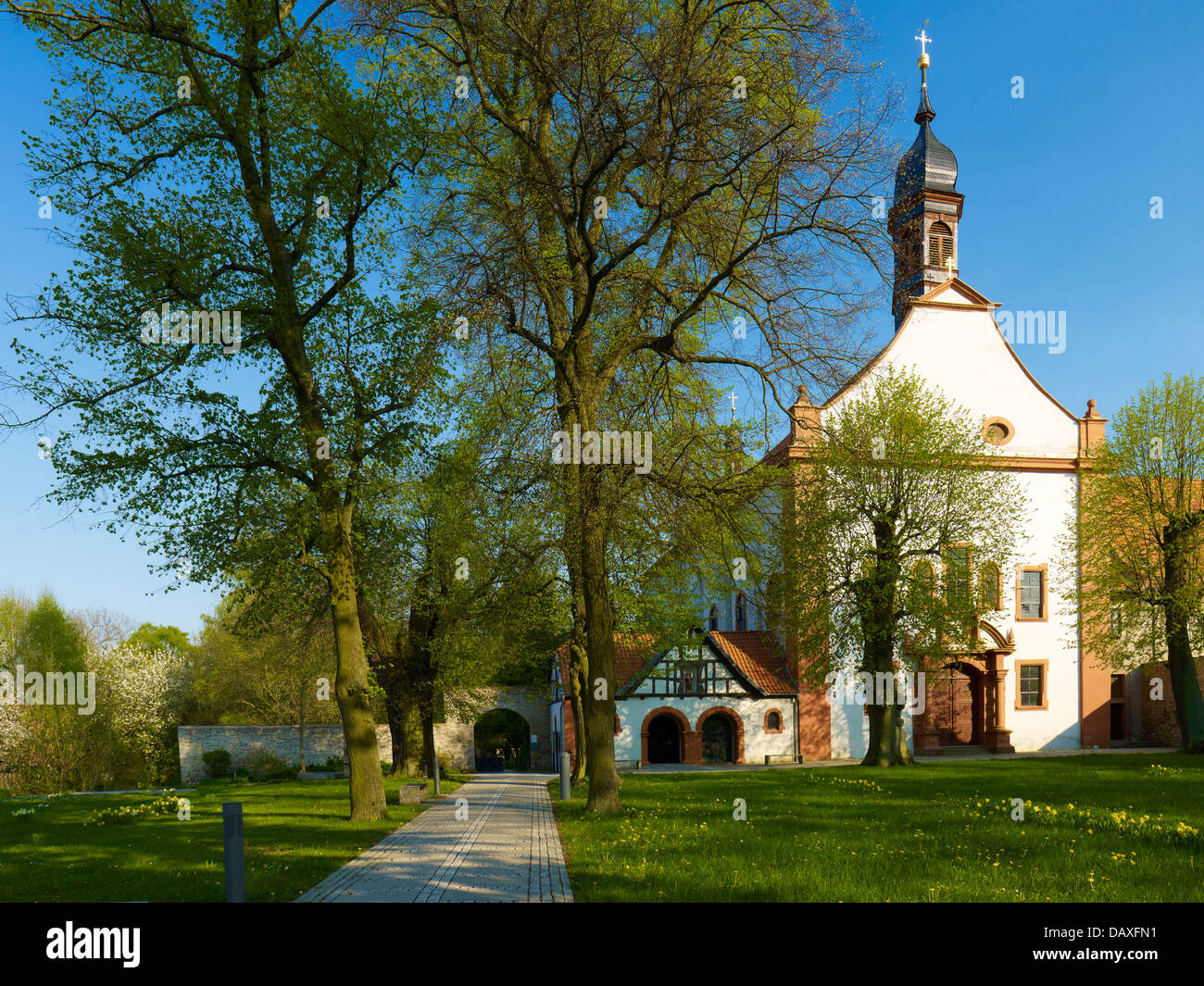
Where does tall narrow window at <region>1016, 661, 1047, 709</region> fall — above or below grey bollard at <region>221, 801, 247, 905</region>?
below

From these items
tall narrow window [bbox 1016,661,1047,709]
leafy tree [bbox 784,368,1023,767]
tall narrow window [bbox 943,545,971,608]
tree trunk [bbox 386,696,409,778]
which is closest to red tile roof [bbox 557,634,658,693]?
tree trunk [bbox 386,696,409,778]

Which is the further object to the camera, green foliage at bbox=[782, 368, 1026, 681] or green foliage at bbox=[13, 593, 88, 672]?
green foliage at bbox=[13, 593, 88, 672]

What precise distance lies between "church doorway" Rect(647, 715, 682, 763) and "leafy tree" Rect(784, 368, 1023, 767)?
33.9 feet

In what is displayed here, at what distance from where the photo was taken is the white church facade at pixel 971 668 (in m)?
37.2

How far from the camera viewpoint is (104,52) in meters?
15.2

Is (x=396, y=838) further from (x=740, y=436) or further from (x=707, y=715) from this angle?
(x=707, y=715)

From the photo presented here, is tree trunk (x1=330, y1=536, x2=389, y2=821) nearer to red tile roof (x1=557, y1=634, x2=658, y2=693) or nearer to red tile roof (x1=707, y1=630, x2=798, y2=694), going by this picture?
red tile roof (x1=557, y1=634, x2=658, y2=693)

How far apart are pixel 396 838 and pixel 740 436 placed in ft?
27.2

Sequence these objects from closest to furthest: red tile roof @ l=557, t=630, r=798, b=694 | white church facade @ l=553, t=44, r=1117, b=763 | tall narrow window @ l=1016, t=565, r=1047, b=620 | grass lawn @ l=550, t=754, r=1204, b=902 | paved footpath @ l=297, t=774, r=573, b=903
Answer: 1. grass lawn @ l=550, t=754, r=1204, b=902
2. paved footpath @ l=297, t=774, r=573, b=903
3. white church facade @ l=553, t=44, r=1117, b=763
4. red tile roof @ l=557, t=630, r=798, b=694
5. tall narrow window @ l=1016, t=565, r=1047, b=620

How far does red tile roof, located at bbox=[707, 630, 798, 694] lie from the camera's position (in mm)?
37875

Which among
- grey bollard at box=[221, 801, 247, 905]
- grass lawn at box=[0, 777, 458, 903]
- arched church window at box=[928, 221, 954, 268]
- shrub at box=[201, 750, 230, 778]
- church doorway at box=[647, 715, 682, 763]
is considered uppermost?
arched church window at box=[928, 221, 954, 268]

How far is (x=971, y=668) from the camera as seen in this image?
125 ft

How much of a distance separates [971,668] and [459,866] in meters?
32.3
